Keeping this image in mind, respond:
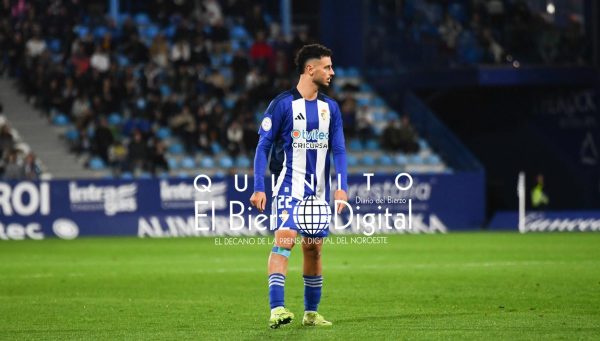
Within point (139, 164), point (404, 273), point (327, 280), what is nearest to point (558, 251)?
point (404, 273)

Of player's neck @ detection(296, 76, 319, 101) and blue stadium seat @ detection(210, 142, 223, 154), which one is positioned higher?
player's neck @ detection(296, 76, 319, 101)

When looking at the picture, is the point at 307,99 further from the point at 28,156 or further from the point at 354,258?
the point at 28,156

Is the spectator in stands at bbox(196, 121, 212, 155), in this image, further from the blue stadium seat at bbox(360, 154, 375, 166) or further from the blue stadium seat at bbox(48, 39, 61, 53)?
the blue stadium seat at bbox(48, 39, 61, 53)

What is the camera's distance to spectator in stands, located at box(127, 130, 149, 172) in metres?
30.5

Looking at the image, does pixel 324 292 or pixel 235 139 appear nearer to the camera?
pixel 324 292

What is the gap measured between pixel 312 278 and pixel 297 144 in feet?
3.89

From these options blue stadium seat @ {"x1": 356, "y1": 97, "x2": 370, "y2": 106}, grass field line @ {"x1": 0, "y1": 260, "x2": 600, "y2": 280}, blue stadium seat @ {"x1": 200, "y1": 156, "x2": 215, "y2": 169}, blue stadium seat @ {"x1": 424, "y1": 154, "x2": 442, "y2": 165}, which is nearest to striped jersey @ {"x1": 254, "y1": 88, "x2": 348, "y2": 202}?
grass field line @ {"x1": 0, "y1": 260, "x2": 600, "y2": 280}

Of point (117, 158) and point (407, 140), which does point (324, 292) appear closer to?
point (117, 158)

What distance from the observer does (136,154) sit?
30562 millimetres

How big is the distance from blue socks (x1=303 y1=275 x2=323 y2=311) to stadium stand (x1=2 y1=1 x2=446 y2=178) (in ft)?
66.8

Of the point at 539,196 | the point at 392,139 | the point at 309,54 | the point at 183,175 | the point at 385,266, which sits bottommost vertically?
the point at 539,196

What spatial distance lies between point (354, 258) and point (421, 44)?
1520 centimetres

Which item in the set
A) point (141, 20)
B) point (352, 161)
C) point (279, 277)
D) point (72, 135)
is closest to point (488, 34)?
point (352, 161)

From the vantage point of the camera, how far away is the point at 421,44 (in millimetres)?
35156
